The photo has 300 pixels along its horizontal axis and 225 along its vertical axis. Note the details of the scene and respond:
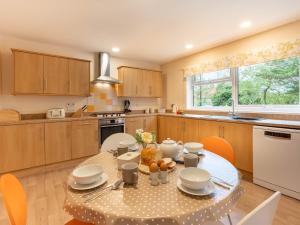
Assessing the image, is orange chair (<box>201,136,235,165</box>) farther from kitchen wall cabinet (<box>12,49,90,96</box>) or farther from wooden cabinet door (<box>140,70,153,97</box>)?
wooden cabinet door (<box>140,70,153,97</box>)

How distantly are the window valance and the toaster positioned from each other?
9.62ft

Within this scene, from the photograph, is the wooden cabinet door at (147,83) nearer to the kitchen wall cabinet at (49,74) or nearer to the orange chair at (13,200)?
the kitchen wall cabinet at (49,74)

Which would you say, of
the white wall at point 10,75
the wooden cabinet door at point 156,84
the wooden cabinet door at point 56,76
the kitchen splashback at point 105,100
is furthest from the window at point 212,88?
the wooden cabinet door at point 56,76

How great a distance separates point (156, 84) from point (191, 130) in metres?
1.81

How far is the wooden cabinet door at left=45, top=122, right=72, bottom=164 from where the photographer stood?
301cm

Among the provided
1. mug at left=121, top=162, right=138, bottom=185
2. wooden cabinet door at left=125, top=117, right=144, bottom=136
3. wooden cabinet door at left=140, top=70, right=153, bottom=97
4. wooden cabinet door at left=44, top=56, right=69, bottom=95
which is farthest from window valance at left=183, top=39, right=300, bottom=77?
mug at left=121, top=162, right=138, bottom=185

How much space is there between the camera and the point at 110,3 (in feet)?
6.82

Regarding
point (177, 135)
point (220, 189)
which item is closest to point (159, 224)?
point (220, 189)

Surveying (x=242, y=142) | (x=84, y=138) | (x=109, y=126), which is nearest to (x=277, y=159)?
(x=242, y=142)

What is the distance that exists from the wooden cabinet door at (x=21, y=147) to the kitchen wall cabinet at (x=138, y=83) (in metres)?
1.93

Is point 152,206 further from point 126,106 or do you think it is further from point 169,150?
point 126,106

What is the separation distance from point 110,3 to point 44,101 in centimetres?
233

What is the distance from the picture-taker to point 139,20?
250 cm

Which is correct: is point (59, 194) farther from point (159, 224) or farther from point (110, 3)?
point (110, 3)
